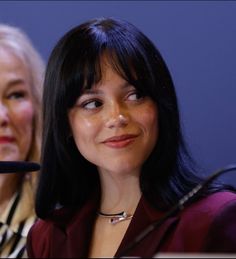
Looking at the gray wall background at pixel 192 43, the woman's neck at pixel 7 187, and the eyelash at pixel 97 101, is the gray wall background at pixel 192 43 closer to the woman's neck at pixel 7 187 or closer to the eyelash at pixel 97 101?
the eyelash at pixel 97 101

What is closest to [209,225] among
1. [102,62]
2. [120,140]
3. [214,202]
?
[214,202]

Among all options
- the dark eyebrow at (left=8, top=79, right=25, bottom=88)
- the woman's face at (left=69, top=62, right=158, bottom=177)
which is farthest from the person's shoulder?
the dark eyebrow at (left=8, top=79, right=25, bottom=88)

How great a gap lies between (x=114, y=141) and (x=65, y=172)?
0.58 ft

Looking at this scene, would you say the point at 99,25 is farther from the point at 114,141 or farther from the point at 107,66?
the point at 114,141

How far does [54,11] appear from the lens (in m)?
1.44

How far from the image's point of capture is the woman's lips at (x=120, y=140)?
2.74ft

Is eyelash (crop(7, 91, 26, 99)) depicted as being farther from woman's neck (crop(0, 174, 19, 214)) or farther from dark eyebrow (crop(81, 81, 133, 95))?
dark eyebrow (crop(81, 81, 133, 95))

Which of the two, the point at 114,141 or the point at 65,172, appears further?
the point at 65,172

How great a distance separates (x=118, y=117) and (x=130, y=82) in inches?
2.3

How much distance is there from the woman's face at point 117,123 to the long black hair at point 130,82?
0.01 metres

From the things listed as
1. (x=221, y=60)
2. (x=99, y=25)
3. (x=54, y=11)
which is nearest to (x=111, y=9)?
(x=54, y=11)

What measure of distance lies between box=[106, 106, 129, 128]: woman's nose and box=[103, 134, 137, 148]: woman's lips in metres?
0.02

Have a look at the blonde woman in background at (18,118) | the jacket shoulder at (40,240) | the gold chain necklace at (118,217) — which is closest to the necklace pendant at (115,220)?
the gold chain necklace at (118,217)

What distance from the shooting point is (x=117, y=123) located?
0.82m
